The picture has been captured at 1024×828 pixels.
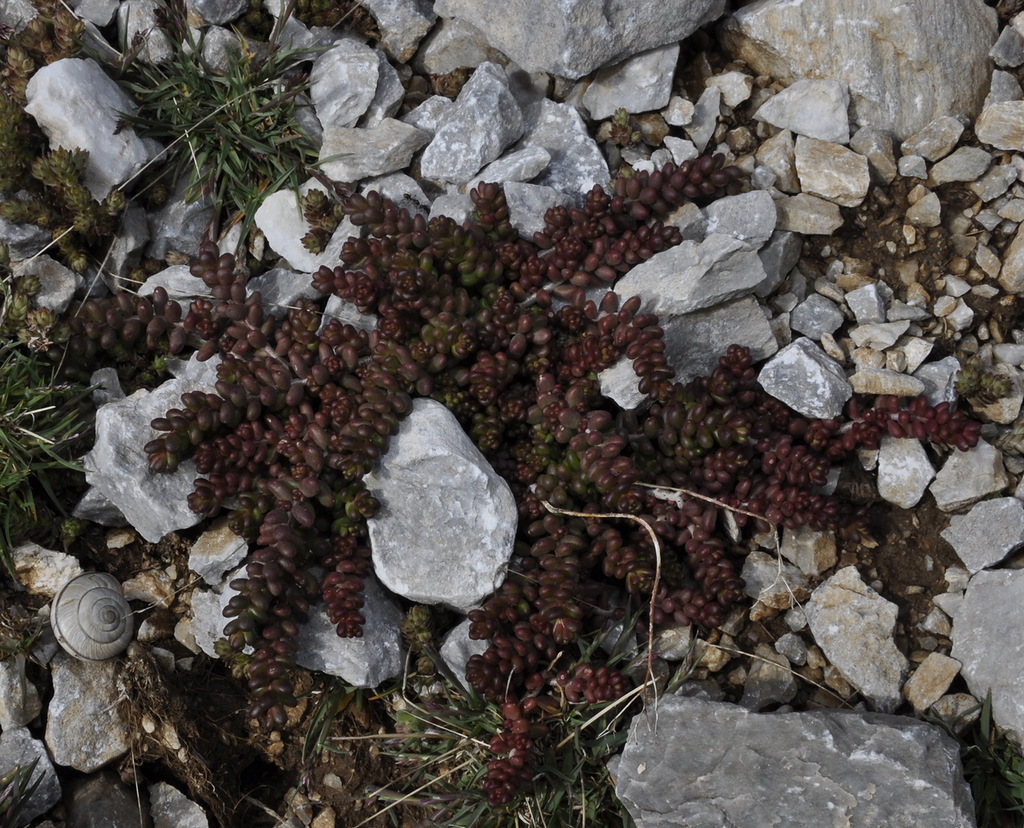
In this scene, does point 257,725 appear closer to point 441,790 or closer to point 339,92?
point 441,790

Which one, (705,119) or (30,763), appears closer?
(30,763)

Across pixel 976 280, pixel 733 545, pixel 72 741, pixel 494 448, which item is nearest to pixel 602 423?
pixel 494 448

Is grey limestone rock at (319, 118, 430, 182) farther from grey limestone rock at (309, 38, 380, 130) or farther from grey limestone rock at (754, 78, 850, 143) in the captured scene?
grey limestone rock at (754, 78, 850, 143)

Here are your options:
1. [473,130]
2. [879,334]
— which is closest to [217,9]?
[473,130]

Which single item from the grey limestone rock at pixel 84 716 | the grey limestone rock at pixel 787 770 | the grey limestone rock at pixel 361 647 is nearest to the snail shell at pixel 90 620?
the grey limestone rock at pixel 84 716

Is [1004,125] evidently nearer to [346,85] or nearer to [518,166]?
[518,166]

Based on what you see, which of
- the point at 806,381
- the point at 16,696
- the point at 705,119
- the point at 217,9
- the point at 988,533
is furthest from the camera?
the point at 217,9

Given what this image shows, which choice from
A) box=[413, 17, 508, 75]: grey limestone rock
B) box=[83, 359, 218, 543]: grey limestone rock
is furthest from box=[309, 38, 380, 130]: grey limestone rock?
box=[83, 359, 218, 543]: grey limestone rock
